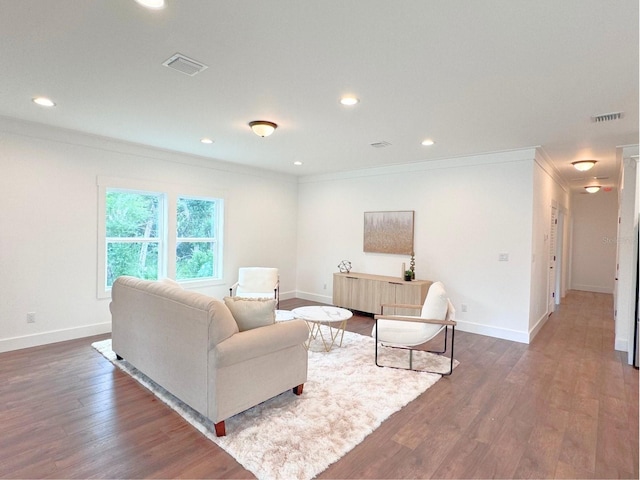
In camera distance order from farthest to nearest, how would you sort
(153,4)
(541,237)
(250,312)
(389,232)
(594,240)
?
(594,240)
(389,232)
(541,237)
(250,312)
(153,4)

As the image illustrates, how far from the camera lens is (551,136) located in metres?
4.00

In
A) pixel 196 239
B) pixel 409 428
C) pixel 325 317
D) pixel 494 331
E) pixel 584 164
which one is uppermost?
pixel 584 164

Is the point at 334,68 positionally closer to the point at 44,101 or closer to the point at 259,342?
the point at 259,342

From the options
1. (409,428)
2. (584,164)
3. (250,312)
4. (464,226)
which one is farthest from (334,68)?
(584,164)

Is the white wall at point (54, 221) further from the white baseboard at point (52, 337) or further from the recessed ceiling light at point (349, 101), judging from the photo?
the recessed ceiling light at point (349, 101)

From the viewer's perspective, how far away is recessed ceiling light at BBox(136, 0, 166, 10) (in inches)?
69.9

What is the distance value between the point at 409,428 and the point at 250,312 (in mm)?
1474

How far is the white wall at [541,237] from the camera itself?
475 cm

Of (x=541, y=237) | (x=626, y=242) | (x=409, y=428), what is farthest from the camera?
(x=541, y=237)

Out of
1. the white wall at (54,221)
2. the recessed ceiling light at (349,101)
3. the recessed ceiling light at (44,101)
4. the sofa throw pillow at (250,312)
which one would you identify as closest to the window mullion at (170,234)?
the white wall at (54,221)

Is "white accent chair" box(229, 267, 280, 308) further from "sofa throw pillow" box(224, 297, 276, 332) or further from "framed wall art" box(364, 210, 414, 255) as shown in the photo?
"sofa throw pillow" box(224, 297, 276, 332)

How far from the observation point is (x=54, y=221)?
4246 mm

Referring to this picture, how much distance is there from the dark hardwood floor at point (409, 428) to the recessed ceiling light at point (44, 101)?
2.63 m

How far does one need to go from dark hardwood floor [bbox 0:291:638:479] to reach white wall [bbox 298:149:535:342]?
1.15m
